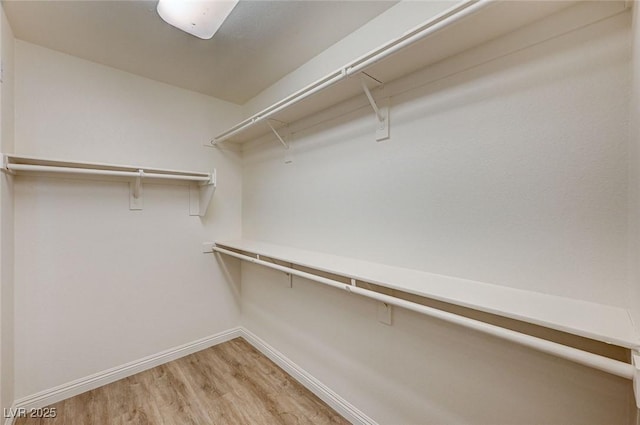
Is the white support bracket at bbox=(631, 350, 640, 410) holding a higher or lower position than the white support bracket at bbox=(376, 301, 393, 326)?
higher

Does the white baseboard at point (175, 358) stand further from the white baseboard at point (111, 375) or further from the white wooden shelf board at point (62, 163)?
the white wooden shelf board at point (62, 163)

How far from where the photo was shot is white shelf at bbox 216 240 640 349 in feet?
2.13

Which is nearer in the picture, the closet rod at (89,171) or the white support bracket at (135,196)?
the closet rod at (89,171)

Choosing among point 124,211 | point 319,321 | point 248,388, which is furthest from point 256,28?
point 248,388

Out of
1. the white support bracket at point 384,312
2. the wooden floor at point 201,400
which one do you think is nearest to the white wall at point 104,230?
the wooden floor at point 201,400

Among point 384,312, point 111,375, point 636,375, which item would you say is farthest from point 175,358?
point 636,375

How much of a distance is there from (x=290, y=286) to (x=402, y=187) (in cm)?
118

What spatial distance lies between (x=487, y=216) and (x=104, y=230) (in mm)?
2423

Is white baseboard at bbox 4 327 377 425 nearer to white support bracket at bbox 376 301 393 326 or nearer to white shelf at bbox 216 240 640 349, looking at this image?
white support bracket at bbox 376 301 393 326

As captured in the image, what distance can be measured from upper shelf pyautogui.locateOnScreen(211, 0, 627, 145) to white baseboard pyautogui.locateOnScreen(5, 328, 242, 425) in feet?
7.13

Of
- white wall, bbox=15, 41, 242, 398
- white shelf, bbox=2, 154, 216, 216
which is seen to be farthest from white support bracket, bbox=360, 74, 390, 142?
white wall, bbox=15, 41, 242, 398

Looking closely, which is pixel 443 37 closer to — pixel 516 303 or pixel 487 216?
pixel 487 216

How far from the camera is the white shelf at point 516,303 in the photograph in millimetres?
649

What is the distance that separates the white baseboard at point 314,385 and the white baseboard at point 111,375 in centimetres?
40
